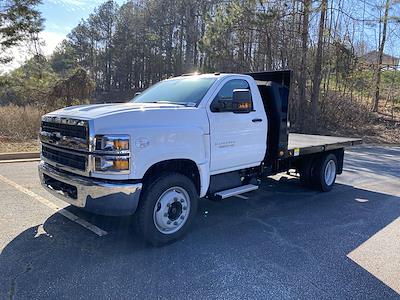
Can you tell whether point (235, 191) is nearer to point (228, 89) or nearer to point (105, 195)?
point (228, 89)

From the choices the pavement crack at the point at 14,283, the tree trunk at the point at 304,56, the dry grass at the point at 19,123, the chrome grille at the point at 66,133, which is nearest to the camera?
the pavement crack at the point at 14,283

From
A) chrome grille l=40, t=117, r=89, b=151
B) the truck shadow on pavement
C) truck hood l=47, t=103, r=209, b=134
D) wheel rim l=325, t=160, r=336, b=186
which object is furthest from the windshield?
wheel rim l=325, t=160, r=336, b=186

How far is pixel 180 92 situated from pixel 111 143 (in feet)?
5.65

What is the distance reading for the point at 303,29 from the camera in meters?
18.8

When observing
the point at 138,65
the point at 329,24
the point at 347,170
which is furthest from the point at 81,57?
the point at 347,170

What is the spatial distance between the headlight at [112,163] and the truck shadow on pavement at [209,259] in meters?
1.00

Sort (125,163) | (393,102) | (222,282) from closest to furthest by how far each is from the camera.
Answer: (222,282) → (125,163) → (393,102)

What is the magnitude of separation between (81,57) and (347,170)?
53885 millimetres

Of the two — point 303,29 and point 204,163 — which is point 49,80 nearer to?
point 303,29

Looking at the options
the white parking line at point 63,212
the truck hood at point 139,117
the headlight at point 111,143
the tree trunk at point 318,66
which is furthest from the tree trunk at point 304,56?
the headlight at point 111,143

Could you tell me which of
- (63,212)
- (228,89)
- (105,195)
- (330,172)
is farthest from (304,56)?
(105,195)

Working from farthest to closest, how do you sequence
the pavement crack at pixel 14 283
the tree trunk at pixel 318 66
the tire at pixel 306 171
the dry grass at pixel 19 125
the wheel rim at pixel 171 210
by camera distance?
the tree trunk at pixel 318 66, the dry grass at pixel 19 125, the tire at pixel 306 171, the wheel rim at pixel 171 210, the pavement crack at pixel 14 283

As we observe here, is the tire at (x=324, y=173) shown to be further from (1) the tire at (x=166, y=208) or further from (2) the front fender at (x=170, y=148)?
(1) the tire at (x=166, y=208)

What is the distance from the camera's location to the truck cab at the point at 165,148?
3992mm
